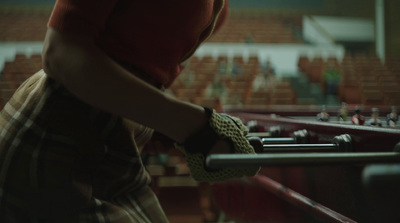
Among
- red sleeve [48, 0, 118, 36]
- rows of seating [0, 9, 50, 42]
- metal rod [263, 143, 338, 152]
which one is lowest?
rows of seating [0, 9, 50, 42]

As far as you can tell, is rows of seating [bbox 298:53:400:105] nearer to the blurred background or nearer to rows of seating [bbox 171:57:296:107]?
the blurred background

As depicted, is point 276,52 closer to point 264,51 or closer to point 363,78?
point 264,51

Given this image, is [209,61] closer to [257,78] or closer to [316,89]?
[257,78]

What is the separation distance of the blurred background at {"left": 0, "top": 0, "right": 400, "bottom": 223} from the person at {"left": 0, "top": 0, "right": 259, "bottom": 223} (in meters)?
1.17

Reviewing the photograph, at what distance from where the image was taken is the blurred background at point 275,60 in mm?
2510

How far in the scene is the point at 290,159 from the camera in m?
0.32

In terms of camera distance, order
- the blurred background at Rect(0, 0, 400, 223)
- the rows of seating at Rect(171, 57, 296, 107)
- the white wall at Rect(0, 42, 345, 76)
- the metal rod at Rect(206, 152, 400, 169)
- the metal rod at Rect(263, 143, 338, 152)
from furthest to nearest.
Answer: the white wall at Rect(0, 42, 345, 76), the rows of seating at Rect(171, 57, 296, 107), the blurred background at Rect(0, 0, 400, 223), the metal rod at Rect(263, 143, 338, 152), the metal rod at Rect(206, 152, 400, 169)

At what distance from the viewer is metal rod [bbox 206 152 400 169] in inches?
11.9

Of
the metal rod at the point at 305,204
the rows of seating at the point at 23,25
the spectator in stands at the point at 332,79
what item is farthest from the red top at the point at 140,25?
the rows of seating at the point at 23,25

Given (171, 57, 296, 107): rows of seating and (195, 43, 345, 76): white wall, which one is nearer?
(171, 57, 296, 107): rows of seating

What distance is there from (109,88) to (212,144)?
0.34 feet

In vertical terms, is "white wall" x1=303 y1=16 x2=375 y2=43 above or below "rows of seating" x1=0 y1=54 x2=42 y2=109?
below

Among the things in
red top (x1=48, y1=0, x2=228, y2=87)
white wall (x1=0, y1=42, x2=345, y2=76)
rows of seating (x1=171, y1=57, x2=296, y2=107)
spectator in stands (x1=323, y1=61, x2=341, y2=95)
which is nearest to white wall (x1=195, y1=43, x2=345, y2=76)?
white wall (x1=0, y1=42, x2=345, y2=76)

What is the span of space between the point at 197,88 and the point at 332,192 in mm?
2944
